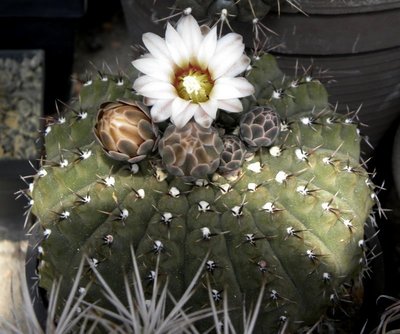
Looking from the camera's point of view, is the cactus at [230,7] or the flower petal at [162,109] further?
the cactus at [230,7]

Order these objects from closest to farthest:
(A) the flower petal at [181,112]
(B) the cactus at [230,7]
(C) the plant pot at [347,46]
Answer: (A) the flower petal at [181,112] → (B) the cactus at [230,7] → (C) the plant pot at [347,46]

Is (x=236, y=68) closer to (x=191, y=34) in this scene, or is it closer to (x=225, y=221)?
(x=191, y=34)

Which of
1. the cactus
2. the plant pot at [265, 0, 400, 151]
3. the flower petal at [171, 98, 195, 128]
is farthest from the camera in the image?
the plant pot at [265, 0, 400, 151]

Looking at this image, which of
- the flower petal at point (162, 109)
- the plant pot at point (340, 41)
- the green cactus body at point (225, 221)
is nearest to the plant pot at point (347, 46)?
the plant pot at point (340, 41)

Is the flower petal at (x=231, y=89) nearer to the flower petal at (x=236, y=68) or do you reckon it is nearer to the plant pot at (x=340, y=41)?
the flower petal at (x=236, y=68)

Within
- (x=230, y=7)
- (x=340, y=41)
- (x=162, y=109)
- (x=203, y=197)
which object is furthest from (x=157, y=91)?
(x=340, y=41)

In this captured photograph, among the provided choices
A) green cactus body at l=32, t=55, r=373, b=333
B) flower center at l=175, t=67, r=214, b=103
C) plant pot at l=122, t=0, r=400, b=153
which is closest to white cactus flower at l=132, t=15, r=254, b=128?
flower center at l=175, t=67, r=214, b=103

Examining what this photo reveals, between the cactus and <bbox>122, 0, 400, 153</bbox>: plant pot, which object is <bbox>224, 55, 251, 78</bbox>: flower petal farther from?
<bbox>122, 0, 400, 153</bbox>: plant pot
